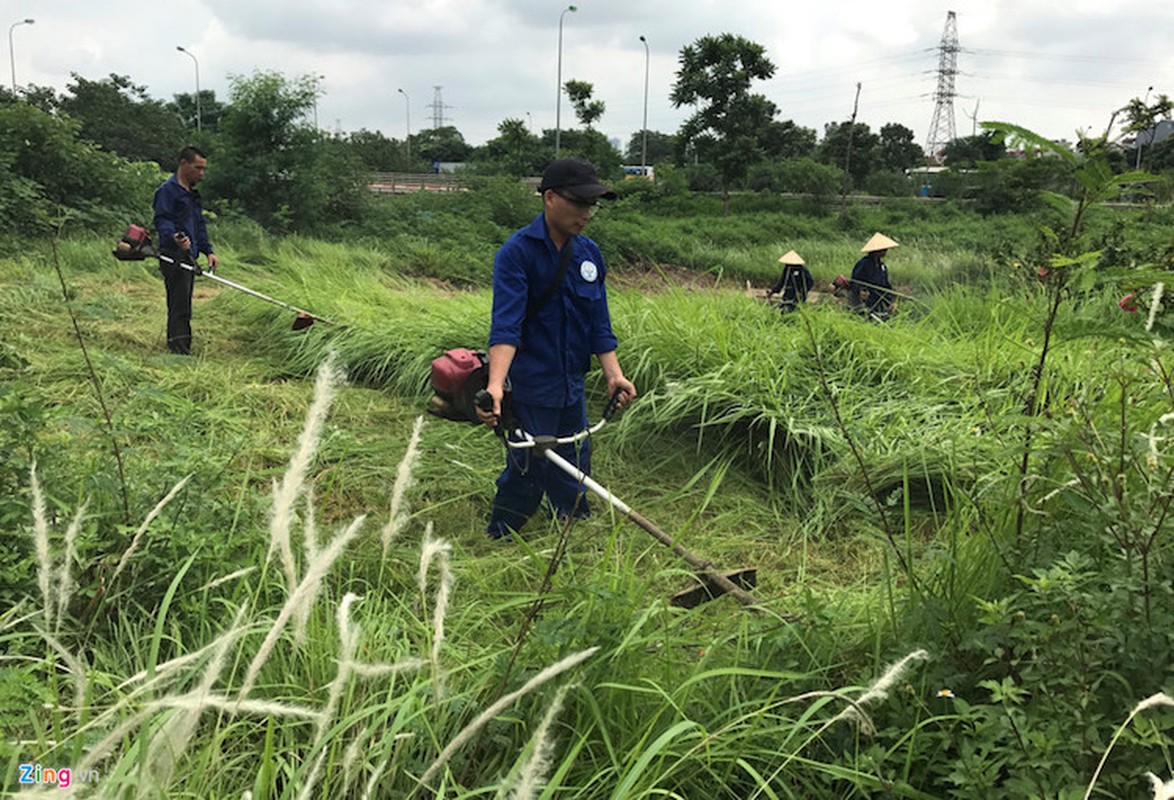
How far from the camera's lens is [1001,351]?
159 inches

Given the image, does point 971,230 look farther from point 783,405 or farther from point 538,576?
point 538,576

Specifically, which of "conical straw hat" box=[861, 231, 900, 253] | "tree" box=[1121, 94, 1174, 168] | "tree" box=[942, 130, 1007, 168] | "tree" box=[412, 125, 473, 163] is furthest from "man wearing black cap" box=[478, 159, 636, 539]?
"tree" box=[412, 125, 473, 163]

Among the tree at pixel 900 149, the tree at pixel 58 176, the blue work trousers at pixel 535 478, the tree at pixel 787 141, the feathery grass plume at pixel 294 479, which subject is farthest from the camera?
the tree at pixel 900 149

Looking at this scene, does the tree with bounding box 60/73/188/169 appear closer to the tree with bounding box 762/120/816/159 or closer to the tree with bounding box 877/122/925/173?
the tree with bounding box 762/120/816/159

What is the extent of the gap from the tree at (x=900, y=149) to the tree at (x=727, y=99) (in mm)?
18946

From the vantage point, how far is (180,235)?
5566mm

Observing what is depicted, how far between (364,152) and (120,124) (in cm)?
1324

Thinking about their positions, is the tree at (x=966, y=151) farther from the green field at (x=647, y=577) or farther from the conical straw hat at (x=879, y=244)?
the green field at (x=647, y=577)

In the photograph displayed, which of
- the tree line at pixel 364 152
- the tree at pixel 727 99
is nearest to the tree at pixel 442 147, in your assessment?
the tree line at pixel 364 152

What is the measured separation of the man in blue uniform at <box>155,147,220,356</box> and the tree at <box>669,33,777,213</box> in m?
24.0

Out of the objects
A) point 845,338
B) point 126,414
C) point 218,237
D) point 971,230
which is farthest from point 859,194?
point 126,414

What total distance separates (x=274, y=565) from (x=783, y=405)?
248cm

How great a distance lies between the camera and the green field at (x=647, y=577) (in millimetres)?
1283

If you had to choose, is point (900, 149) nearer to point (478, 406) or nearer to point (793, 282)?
point (793, 282)
